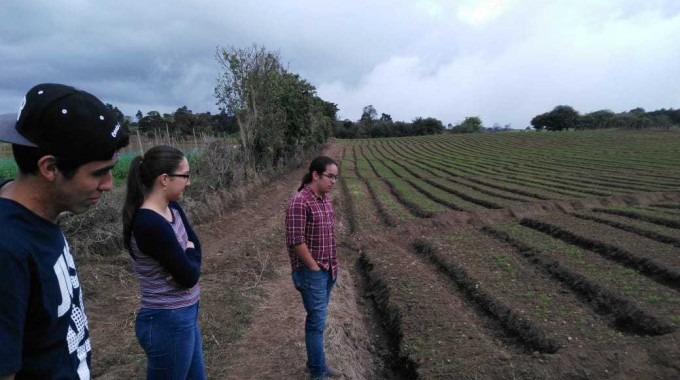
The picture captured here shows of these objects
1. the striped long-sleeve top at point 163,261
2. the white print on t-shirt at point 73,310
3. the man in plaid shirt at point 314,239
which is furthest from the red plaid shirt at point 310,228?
the white print on t-shirt at point 73,310

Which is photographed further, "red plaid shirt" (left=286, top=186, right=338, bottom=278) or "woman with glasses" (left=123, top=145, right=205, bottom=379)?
"red plaid shirt" (left=286, top=186, right=338, bottom=278)

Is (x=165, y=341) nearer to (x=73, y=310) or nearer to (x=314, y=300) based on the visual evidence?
(x=73, y=310)

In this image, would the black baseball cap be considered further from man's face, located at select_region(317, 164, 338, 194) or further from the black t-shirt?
man's face, located at select_region(317, 164, 338, 194)

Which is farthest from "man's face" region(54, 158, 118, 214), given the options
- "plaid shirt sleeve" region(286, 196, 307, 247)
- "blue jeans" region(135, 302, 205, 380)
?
"plaid shirt sleeve" region(286, 196, 307, 247)

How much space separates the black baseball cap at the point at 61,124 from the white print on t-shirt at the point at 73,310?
340 mm

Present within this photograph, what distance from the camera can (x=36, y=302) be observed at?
4.09 feet

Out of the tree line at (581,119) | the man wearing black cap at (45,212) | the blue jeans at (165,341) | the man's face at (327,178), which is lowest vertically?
the tree line at (581,119)

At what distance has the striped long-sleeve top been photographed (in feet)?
7.47

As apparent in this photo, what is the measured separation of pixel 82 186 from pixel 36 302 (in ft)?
1.15

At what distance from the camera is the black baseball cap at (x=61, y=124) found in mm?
1253

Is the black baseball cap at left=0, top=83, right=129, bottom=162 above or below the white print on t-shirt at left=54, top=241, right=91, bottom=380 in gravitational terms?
above

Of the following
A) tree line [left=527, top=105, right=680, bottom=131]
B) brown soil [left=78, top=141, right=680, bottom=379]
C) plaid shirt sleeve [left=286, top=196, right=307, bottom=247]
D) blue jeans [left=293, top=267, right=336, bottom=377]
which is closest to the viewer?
plaid shirt sleeve [left=286, top=196, right=307, bottom=247]

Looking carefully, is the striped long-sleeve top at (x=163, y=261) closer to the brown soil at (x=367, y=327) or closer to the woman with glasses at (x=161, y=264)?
the woman with glasses at (x=161, y=264)

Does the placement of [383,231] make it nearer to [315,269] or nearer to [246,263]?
[246,263]
